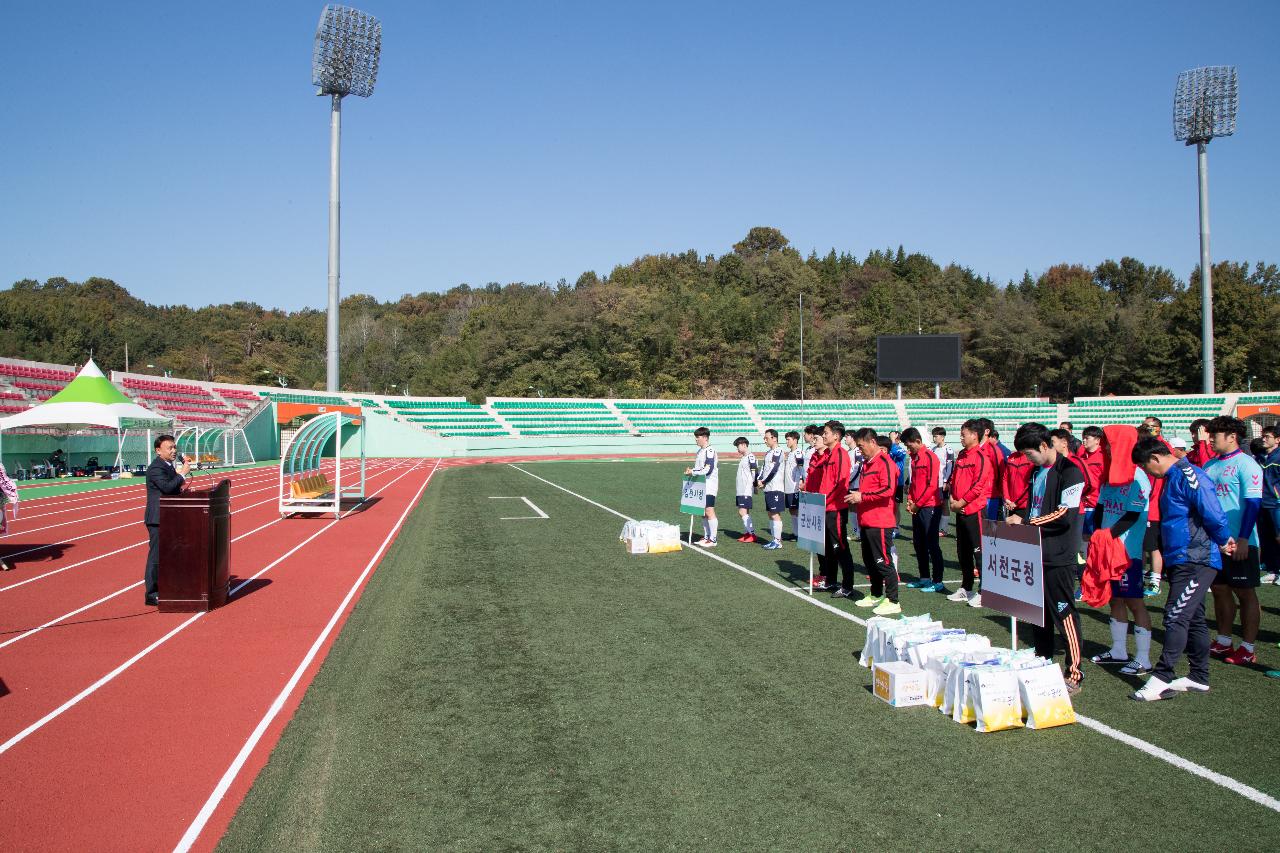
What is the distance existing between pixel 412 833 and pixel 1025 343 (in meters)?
71.3

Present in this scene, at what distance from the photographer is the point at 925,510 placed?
968 centimetres

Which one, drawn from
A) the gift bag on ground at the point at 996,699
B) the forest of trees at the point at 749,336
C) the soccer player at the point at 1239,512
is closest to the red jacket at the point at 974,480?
the soccer player at the point at 1239,512

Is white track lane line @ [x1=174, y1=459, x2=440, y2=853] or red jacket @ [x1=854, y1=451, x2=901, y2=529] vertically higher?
red jacket @ [x1=854, y1=451, x2=901, y2=529]

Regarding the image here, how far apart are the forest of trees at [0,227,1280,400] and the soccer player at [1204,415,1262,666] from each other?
6273 cm

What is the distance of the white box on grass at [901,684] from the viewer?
5.47 m

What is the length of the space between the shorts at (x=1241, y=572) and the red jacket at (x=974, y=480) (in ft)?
9.46

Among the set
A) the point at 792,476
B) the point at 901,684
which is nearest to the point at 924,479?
the point at 792,476

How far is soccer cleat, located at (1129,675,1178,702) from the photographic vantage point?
18.0ft

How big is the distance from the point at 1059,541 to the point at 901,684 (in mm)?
1606

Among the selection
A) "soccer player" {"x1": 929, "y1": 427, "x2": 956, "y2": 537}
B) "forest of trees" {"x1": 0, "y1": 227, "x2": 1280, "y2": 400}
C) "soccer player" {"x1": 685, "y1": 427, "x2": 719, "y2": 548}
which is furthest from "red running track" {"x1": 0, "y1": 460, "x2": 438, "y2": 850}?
"forest of trees" {"x1": 0, "y1": 227, "x2": 1280, "y2": 400}

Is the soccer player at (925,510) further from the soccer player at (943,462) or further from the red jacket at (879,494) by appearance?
the red jacket at (879,494)

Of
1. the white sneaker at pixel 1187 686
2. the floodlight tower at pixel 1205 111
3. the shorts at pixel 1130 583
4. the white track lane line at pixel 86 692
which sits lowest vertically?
the white track lane line at pixel 86 692

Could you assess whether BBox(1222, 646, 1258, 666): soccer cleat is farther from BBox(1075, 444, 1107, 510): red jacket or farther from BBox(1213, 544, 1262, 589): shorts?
BBox(1075, 444, 1107, 510): red jacket

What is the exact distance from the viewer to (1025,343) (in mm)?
66625
